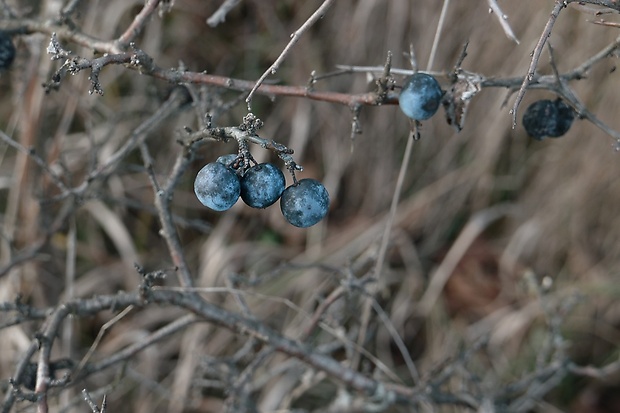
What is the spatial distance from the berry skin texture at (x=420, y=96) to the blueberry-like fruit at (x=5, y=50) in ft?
3.36

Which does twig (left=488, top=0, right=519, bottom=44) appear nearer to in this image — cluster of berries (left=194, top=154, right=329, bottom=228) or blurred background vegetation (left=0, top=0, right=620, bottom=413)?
cluster of berries (left=194, top=154, right=329, bottom=228)

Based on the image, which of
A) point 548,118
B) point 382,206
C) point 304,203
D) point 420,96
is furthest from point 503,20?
point 382,206

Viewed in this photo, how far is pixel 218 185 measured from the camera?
109 centimetres

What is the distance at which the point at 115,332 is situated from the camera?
9.80 feet

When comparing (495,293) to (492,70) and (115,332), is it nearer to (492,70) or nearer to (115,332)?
(492,70)

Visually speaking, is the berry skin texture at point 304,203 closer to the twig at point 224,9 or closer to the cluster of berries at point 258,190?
the cluster of berries at point 258,190

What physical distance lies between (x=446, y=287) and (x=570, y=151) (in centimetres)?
84

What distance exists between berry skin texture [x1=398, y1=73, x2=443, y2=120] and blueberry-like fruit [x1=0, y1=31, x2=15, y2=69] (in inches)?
40.3

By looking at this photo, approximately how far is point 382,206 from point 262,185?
2.28 m

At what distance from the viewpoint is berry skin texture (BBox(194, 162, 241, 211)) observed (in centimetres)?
109

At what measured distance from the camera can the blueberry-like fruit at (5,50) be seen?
5.65ft

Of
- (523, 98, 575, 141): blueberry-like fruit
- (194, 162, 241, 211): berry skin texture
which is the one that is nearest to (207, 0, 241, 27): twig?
(194, 162, 241, 211): berry skin texture

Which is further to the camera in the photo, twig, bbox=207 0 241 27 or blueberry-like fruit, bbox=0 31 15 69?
blueberry-like fruit, bbox=0 31 15 69

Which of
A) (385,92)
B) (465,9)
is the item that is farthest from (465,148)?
(385,92)
